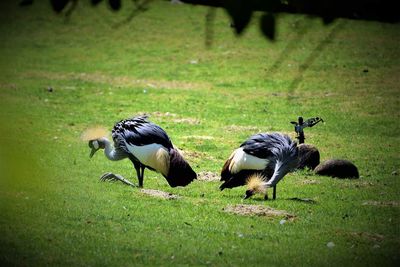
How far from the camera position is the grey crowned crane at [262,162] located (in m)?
9.01

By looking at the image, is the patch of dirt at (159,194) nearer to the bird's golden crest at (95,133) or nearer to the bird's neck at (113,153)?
the bird's neck at (113,153)

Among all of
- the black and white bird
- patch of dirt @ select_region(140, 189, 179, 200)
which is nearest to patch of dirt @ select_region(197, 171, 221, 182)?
the black and white bird

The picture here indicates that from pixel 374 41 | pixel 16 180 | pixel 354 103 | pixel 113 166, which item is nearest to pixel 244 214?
pixel 113 166

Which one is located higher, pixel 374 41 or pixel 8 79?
pixel 374 41

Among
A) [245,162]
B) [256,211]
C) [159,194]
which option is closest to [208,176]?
[159,194]

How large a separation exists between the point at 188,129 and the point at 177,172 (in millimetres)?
5533

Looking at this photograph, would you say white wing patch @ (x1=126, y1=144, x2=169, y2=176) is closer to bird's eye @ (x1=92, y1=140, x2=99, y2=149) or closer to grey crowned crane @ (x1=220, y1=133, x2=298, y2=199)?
grey crowned crane @ (x1=220, y1=133, x2=298, y2=199)

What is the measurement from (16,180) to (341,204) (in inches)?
281

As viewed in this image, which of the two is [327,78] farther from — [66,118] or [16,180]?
[16,180]

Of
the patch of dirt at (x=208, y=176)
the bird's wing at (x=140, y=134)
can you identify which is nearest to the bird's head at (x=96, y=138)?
the bird's wing at (x=140, y=134)

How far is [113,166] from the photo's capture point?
11.7 m

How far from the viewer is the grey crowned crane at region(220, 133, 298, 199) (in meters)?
9.01

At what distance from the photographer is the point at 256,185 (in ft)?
29.6

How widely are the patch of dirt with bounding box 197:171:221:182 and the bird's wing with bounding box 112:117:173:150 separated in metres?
1.29
